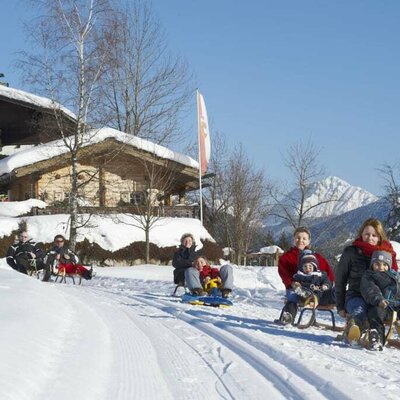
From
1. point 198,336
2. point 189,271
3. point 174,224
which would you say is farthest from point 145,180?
point 198,336

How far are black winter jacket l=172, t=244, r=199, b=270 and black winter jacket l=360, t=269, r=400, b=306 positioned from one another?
662 cm

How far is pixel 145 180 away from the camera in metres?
30.6

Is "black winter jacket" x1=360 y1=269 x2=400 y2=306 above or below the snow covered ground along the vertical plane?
above

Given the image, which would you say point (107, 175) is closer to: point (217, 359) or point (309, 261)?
point (309, 261)

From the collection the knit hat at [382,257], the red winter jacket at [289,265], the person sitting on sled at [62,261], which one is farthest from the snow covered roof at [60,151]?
the knit hat at [382,257]

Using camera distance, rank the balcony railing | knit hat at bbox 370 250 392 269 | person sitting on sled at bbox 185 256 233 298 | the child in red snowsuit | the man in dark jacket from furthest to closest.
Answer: the balcony railing → the man in dark jacket → the child in red snowsuit → person sitting on sled at bbox 185 256 233 298 → knit hat at bbox 370 250 392 269

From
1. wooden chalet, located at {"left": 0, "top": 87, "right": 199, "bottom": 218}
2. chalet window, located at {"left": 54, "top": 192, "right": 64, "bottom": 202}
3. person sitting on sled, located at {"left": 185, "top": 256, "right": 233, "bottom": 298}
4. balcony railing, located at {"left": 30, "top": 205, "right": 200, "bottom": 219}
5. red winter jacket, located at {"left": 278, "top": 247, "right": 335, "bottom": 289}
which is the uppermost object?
wooden chalet, located at {"left": 0, "top": 87, "right": 199, "bottom": 218}

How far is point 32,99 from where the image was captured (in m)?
29.8

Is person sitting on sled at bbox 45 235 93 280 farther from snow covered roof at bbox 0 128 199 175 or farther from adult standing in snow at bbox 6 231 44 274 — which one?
snow covered roof at bbox 0 128 199 175

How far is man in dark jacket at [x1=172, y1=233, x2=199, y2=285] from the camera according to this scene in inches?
510

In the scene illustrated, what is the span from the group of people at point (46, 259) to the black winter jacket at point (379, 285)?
35.5ft

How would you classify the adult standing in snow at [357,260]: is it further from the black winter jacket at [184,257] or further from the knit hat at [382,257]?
the black winter jacket at [184,257]

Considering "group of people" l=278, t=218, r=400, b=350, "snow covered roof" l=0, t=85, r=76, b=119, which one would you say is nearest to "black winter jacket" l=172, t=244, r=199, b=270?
"group of people" l=278, t=218, r=400, b=350

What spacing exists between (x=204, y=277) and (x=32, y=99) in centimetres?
2067
